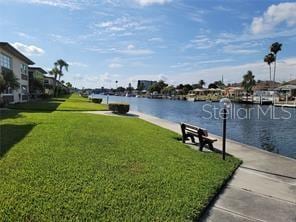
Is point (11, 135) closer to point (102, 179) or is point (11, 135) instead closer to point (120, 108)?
point (102, 179)

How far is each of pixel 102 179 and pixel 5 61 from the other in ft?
118

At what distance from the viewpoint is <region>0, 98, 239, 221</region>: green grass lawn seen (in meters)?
6.13

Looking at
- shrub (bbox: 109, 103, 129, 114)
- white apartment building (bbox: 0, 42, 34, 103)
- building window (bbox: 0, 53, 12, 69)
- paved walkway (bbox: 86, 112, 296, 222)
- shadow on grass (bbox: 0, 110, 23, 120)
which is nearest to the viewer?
paved walkway (bbox: 86, 112, 296, 222)

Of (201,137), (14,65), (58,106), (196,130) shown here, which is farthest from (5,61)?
(201,137)

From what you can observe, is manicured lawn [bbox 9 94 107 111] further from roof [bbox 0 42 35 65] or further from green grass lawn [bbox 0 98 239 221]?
green grass lawn [bbox 0 98 239 221]

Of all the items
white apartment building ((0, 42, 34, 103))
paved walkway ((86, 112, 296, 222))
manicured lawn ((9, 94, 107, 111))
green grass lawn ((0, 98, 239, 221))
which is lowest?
paved walkway ((86, 112, 296, 222))

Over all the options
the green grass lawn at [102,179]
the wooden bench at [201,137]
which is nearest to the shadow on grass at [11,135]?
the green grass lawn at [102,179]

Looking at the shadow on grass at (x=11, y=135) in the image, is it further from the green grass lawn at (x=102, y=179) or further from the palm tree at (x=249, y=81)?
the palm tree at (x=249, y=81)

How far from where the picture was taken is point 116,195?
272 inches

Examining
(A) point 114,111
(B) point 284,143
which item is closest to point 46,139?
(B) point 284,143

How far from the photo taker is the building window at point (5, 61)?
124 feet

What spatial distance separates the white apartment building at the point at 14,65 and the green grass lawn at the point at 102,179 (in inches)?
1099

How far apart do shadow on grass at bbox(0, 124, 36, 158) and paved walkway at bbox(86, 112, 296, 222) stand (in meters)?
6.29

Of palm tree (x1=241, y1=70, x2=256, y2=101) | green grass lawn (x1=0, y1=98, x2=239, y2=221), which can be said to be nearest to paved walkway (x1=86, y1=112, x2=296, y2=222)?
green grass lawn (x1=0, y1=98, x2=239, y2=221)
